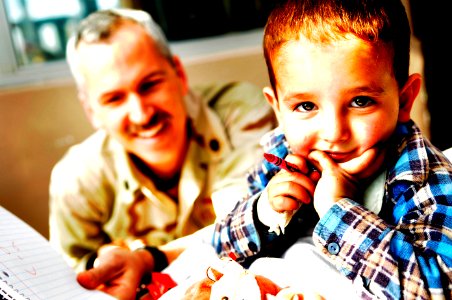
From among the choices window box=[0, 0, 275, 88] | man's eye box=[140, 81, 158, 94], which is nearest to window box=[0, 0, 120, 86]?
window box=[0, 0, 275, 88]

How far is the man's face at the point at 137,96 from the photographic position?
86 cm

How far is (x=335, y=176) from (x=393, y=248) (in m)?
0.08

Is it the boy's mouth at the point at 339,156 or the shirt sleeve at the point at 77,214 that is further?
the shirt sleeve at the point at 77,214

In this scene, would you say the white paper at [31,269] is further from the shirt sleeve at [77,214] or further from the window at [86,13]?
the window at [86,13]

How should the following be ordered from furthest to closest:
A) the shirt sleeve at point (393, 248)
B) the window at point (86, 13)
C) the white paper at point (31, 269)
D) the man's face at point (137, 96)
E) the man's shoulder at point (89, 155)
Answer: the window at point (86, 13) → the man's shoulder at point (89, 155) → the man's face at point (137, 96) → the white paper at point (31, 269) → the shirt sleeve at point (393, 248)

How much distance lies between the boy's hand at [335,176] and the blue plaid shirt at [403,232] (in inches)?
0.5

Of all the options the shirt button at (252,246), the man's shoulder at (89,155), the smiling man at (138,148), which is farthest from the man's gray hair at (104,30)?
the shirt button at (252,246)

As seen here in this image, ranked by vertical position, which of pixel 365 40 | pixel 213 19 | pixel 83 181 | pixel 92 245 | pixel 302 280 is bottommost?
pixel 92 245

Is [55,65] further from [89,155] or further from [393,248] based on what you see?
[393,248]

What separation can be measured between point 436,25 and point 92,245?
0.72m

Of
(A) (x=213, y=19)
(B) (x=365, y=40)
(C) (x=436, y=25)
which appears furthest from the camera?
(A) (x=213, y=19)

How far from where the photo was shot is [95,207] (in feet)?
3.09

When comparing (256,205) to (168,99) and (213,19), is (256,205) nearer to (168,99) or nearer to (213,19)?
Result: (168,99)

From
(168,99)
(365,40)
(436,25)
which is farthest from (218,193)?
(436,25)
